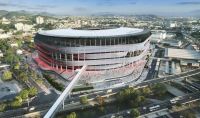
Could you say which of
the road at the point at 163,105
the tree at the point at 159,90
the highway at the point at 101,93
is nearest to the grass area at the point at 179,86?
the highway at the point at 101,93

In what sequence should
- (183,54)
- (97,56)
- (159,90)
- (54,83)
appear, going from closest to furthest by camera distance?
(159,90)
(54,83)
(97,56)
(183,54)

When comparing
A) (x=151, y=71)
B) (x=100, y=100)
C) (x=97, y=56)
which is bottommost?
(x=100, y=100)

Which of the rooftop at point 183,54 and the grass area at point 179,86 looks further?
the rooftop at point 183,54

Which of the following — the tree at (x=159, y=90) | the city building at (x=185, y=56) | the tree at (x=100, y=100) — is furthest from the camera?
the city building at (x=185, y=56)

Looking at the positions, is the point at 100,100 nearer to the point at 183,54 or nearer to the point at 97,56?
the point at 97,56

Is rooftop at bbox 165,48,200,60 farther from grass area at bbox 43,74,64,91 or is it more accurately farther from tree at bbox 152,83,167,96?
grass area at bbox 43,74,64,91

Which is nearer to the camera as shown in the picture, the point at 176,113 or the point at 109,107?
the point at 176,113

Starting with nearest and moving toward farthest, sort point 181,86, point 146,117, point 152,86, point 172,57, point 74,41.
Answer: point 146,117, point 152,86, point 181,86, point 74,41, point 172,57

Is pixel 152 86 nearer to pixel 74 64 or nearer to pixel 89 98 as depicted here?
pixel 89 98

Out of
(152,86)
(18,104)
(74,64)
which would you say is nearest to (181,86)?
(152,86)

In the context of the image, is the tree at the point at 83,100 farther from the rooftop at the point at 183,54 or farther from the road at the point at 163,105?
the rooftop at the point at 183,54

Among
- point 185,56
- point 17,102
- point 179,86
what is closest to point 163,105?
point 179,86
